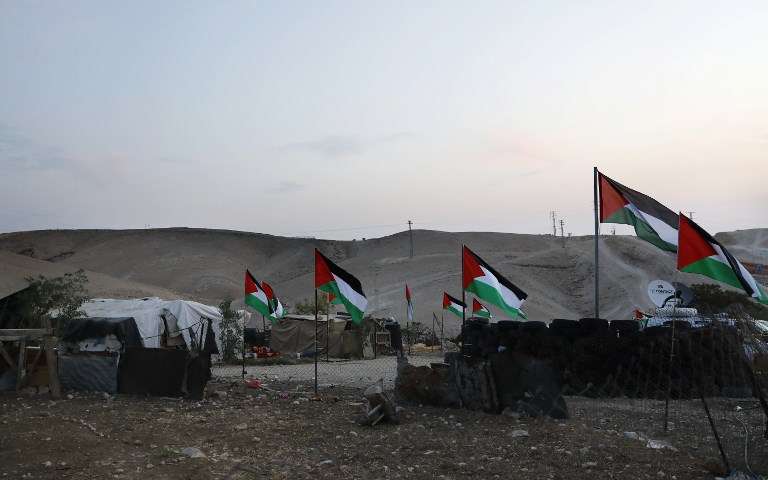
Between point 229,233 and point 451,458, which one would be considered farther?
point 229,233

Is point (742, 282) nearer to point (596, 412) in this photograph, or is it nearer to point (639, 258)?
point (596, 412)

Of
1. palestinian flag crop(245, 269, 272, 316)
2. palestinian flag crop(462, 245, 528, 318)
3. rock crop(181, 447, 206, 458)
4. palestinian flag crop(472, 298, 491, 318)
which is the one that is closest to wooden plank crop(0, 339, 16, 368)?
rock crop(181, 447, 206, 458)

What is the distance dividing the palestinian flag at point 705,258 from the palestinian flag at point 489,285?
4.17 metres

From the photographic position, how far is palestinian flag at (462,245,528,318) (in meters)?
13.6

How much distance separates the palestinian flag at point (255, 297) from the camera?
855 inches

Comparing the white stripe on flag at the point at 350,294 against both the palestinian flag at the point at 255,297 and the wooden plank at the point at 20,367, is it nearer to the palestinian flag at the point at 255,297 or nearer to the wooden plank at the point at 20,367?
the wooden plank at the point at 20,367

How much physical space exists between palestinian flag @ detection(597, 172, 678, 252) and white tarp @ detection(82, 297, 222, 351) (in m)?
14.5

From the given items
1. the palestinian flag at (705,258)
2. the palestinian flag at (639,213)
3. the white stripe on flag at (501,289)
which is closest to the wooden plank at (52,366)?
the white stripe on flag at (501,289)

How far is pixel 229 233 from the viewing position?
12475 centimetres

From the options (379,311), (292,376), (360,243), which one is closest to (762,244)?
(360,243)

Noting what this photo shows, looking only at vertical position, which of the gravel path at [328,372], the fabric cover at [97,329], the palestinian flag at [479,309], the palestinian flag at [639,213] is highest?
the palestinian flag at [639,213]

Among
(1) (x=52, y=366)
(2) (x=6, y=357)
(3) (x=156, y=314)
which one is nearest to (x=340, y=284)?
(1) (x=52, y=366)

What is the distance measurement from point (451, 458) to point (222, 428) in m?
3.73

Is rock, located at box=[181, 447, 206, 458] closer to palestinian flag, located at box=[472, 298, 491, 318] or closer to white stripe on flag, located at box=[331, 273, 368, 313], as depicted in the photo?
white stripe on flag, located at box=[331, 273, 368, 313]
